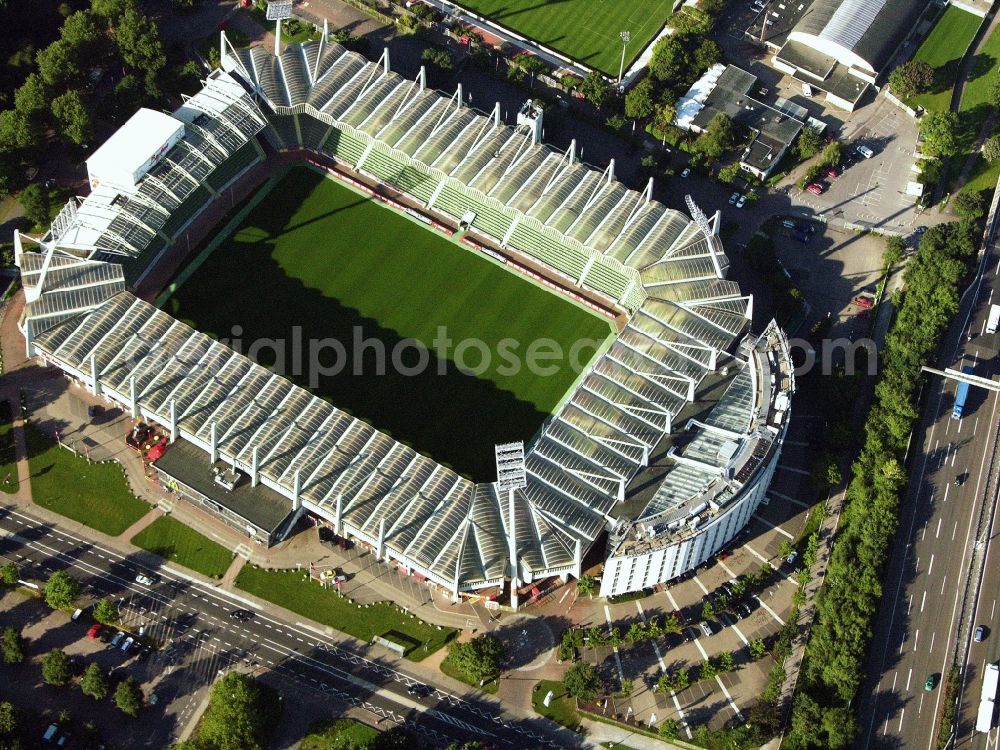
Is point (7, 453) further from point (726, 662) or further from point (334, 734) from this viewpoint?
point (726, 662)

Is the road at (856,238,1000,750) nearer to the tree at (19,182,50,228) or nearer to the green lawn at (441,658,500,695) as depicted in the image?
the green lawn at (441,658,500,695)

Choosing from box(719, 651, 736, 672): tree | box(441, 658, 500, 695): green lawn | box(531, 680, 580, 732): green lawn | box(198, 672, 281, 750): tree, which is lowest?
box(198, 672, 281, 750): tree

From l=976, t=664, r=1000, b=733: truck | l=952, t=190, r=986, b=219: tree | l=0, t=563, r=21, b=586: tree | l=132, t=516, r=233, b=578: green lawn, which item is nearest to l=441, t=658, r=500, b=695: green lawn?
l=132, t=516, r=233, b=578: green lawn

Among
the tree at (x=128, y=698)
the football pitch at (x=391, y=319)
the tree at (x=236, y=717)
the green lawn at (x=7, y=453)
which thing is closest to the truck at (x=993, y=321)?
the football pitch at (x=391, y=319)

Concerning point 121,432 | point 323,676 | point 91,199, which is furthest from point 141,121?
point 323,676

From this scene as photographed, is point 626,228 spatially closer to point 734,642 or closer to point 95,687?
point 734,642

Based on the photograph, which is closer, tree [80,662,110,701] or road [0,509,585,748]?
tree [80,662,110,701]

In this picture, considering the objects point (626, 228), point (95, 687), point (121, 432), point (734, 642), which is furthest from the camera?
point (626, 228)
